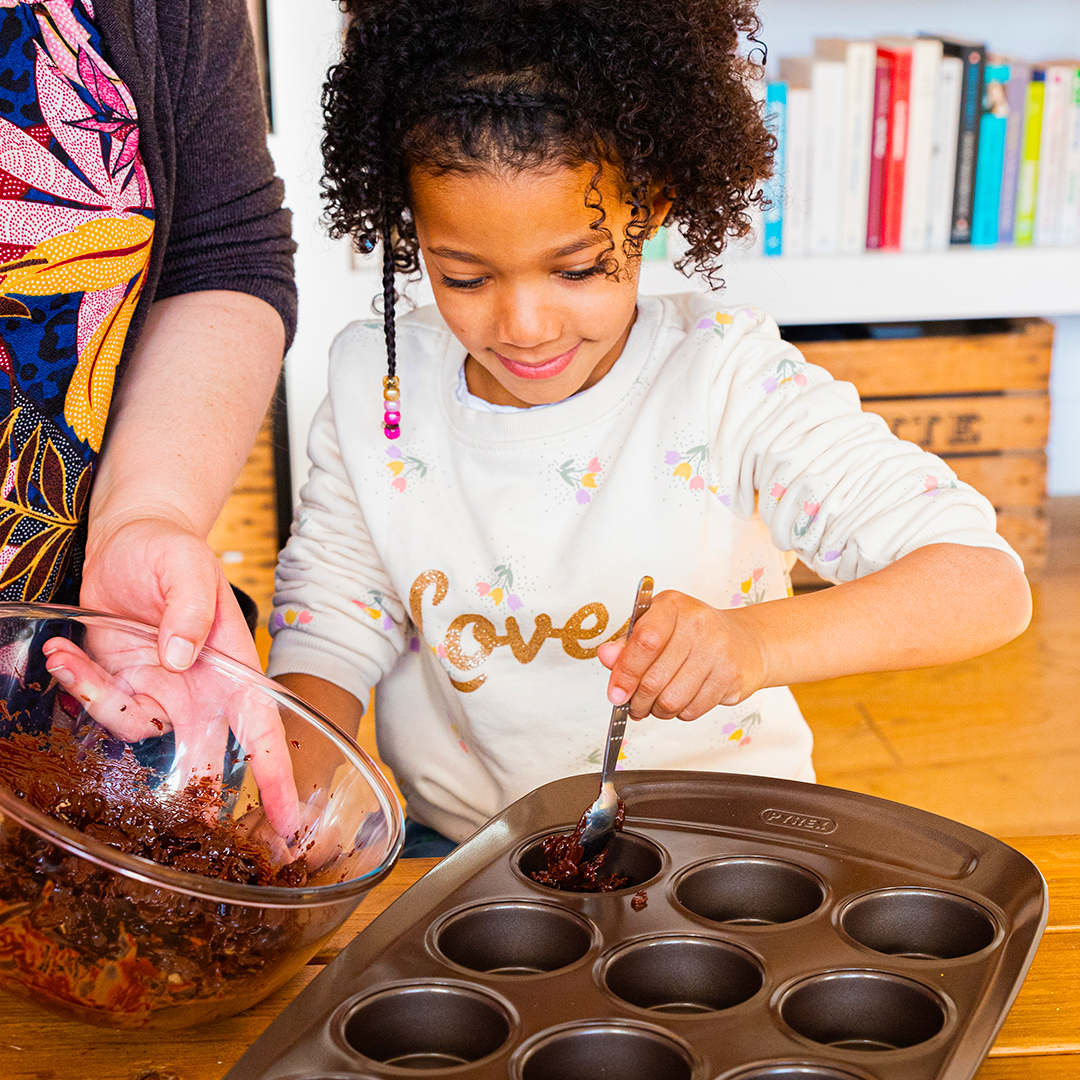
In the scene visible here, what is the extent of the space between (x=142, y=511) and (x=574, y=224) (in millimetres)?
376

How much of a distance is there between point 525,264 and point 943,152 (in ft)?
5.58

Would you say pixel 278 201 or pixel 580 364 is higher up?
pixel 278 201

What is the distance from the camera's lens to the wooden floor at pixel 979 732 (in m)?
1.94

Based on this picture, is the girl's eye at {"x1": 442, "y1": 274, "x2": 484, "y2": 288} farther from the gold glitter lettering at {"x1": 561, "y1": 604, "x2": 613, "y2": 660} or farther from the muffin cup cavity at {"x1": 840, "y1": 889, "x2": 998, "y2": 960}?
the muffin cup cavity at {"x1": 840, "y1": 889, "x2": 998, "y2": 960}

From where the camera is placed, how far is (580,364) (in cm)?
106

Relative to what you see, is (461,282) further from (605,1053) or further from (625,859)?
(605,1053)

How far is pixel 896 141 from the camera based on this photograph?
2.36 meters

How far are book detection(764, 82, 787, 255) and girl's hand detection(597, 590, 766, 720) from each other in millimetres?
1560

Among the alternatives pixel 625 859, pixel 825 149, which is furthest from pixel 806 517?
pixel 825 149

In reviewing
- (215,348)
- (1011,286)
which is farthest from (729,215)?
(1011,286)

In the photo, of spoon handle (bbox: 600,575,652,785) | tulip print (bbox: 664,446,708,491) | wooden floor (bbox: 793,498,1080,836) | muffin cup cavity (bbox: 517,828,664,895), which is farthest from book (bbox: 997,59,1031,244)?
muffin cup cavity (bbox: 517,828,664,895)

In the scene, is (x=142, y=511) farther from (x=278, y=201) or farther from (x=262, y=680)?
(x=278, y=201)

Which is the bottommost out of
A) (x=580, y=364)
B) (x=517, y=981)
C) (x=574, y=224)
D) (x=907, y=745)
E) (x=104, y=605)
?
(x=907, y=745)

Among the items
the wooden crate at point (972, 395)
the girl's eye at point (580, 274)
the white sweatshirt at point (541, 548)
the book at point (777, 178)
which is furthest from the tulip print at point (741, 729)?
the wooden crate at point (972, 395)
